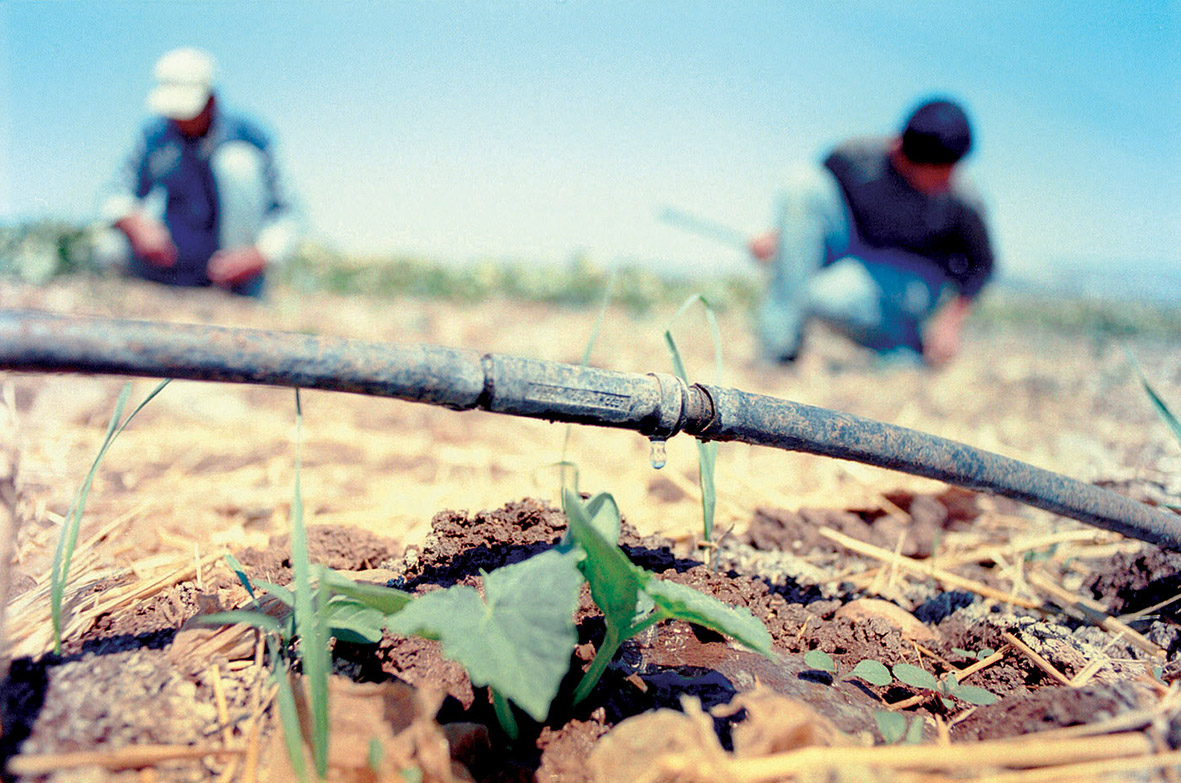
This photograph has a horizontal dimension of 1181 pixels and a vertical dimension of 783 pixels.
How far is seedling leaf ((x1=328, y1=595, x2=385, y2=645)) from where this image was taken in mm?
914

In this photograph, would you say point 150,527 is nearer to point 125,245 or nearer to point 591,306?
point 125,245

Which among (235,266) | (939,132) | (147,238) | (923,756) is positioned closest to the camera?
(923,756)

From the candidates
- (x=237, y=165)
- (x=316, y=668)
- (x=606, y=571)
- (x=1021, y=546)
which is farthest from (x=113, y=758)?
(x=237, y=165)

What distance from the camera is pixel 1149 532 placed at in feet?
4.28

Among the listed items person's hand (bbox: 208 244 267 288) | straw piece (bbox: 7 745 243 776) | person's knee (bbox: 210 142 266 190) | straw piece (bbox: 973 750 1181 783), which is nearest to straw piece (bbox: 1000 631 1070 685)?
straw piece (bbox: 973 750 1181 783)

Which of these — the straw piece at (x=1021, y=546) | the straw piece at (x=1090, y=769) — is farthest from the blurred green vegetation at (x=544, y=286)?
the straw piece at (x=1090, y=769)

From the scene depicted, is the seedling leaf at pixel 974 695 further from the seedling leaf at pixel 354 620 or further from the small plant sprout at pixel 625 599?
the seedling leaf at pixel 354 620

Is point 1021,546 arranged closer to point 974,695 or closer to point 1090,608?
point 1090,608

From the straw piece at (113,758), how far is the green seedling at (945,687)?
93 centimetres

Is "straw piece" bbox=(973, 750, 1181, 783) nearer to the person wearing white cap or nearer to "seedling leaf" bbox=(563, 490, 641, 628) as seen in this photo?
"seedling leaf" bbox=(563, 490, 641, 628)

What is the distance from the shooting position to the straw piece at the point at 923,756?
2.29 feet

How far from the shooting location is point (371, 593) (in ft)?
2.77

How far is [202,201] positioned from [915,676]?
20.6 feet

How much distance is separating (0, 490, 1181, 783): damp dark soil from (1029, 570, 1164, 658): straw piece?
0.11 ft
